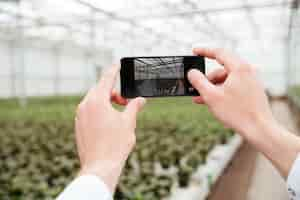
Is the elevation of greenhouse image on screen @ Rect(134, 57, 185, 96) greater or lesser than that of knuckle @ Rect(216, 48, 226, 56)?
lesser

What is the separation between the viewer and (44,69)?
73.6 feet

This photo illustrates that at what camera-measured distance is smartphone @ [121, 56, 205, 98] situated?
3.29ft

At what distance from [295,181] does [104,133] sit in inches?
14.7

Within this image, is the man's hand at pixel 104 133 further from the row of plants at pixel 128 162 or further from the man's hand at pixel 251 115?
the row of plants at pixel 128 162

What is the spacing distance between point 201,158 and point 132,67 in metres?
3.31

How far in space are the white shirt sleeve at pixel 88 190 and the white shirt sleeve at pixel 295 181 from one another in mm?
340

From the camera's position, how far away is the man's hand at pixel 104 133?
73 centimetres

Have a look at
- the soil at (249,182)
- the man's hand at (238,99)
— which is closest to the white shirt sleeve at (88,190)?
the man's hand at (238,99)

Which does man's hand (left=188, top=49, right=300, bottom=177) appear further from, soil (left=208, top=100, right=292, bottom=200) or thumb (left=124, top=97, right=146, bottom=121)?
soil (left=208, top=100, right=292, bottom=200)

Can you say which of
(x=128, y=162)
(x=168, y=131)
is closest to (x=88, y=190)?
(x=128, y=162)

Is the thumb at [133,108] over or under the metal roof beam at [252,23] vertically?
under

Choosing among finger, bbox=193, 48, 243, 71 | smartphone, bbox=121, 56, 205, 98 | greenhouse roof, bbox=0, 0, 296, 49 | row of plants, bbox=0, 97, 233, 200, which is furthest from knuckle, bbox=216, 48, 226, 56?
greenhouse roof, bbox=0, 0, 296, 49

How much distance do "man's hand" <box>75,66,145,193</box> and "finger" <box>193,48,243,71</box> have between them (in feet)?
0.71

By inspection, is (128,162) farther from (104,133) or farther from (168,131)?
(104,133)
